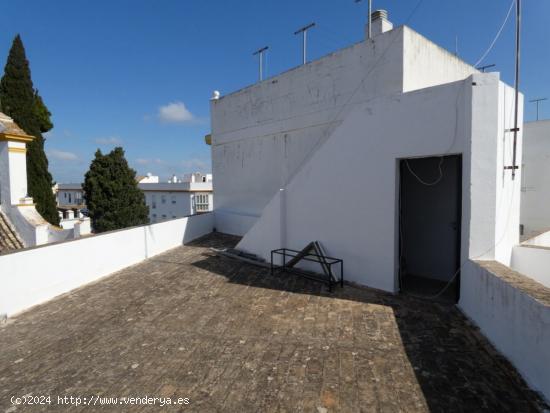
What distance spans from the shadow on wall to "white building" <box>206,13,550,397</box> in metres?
0.19

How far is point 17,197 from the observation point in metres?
8.30

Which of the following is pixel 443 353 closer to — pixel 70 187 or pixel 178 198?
pixel 178 198

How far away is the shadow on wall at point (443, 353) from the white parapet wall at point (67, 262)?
4548 mm

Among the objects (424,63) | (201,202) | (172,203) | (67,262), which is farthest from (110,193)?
(424,63)

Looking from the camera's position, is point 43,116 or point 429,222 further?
point 43,116

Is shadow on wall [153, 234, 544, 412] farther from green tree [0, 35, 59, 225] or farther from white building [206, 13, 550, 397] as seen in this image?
green tree [0, 35, 59, 225]

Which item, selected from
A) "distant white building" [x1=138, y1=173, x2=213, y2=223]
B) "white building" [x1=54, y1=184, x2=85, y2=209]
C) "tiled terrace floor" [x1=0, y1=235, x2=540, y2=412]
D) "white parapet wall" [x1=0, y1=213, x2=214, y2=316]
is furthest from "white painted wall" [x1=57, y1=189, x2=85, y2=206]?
"tiled terrace floor" [x1=0, y1=235, x2=540, y2=412]

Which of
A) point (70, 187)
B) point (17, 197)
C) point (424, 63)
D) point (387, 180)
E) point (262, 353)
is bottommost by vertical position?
point (262, 353)

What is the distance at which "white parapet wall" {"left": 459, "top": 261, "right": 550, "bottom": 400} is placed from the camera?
2.99m

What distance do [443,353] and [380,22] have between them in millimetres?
8129

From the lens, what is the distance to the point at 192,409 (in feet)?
9.81

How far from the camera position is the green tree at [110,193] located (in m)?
20.8

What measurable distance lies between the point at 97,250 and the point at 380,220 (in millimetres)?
6646

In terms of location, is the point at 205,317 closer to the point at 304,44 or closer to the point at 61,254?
the point at 61,254
